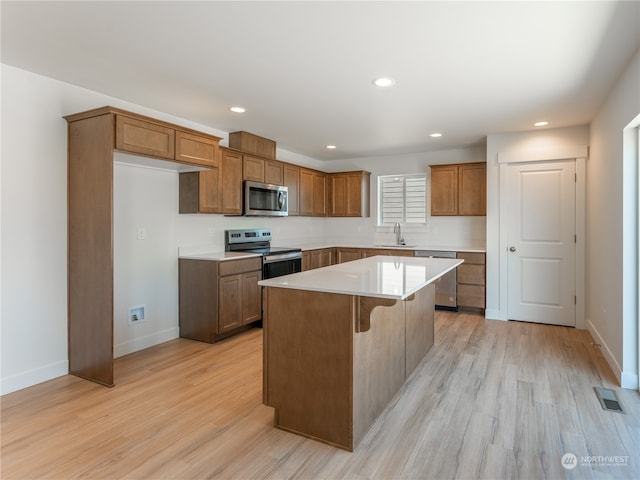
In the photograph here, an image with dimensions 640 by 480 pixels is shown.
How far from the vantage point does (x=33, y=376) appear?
287cm

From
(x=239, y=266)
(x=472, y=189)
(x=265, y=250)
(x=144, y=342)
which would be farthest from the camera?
A: (x=472, y=189)

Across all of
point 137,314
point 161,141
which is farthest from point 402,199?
point 137,314

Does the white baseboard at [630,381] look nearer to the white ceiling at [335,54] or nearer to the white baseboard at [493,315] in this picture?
the white baseboard at [493,315]

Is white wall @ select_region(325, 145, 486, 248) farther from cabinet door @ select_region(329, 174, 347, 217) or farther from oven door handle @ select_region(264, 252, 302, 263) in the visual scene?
oven door handle @ select_region(264, 252, 302, 263)

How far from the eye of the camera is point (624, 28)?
7.25ft

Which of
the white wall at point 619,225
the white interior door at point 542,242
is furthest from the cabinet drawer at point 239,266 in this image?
the white wall at point 619,225

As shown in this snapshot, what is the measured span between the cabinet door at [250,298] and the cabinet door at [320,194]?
7.08 ft

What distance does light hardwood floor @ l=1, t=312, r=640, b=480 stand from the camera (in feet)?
6.15

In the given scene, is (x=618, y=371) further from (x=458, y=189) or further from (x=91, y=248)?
(x=91, y=248)

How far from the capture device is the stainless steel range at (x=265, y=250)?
4.51 meters

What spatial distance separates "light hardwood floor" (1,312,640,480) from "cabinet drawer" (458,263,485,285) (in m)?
1.67

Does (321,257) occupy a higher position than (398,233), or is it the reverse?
(398,233)

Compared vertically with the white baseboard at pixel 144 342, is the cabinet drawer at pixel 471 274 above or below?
above

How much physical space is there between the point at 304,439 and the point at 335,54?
243cm
